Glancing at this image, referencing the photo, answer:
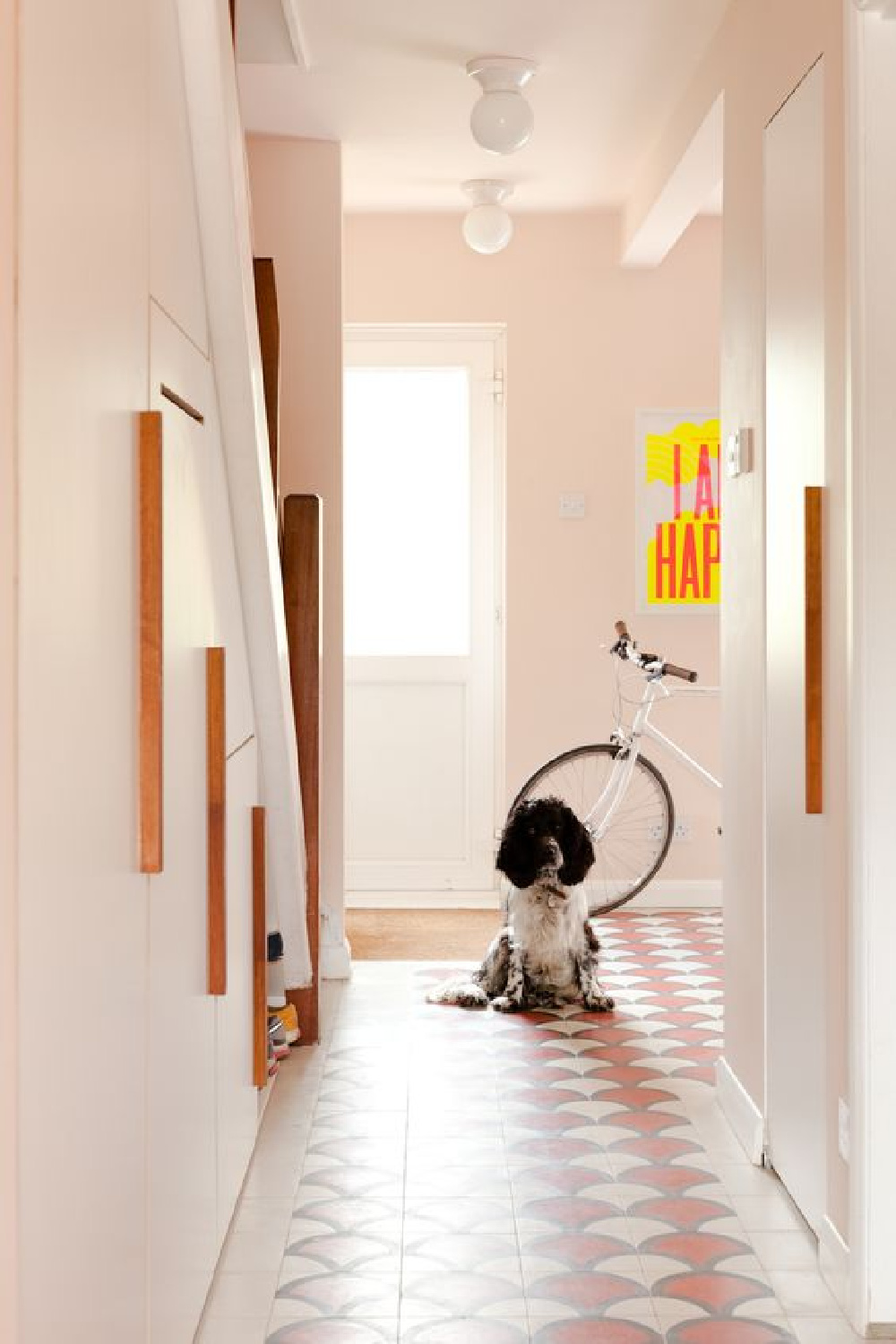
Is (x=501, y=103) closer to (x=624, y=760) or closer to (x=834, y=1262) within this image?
(x=624, y=760)

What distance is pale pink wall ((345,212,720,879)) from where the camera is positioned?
21.2 feet

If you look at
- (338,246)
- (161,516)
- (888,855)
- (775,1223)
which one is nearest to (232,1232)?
(775,1223)

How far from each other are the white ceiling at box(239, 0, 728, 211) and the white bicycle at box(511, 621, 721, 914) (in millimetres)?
1768

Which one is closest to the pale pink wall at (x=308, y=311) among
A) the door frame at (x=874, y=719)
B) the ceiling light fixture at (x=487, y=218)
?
the ceiling light fixture at (x=487, y=218)

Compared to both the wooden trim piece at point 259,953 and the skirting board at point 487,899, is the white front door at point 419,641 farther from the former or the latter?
the wooden trim piece at point 259,953

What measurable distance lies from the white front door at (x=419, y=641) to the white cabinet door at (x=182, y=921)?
4.05 metres

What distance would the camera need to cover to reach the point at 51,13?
147 cm

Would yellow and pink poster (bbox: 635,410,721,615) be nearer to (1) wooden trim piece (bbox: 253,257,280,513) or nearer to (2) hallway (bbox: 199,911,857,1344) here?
(2) hallway (bbox: 199,911,857,1344)

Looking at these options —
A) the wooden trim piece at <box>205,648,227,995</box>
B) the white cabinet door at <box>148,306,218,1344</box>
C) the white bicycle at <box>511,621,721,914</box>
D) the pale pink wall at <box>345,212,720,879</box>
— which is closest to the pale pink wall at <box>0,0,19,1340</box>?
the white cabinet door at <box>148,306,218,1344</box>

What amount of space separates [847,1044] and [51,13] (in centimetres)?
198

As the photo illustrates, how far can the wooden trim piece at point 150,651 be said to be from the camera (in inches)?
75.1

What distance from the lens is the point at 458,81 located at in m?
4.75

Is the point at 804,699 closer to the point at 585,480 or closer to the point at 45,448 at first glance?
the point at 45,448

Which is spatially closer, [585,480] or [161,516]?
[161,516]
